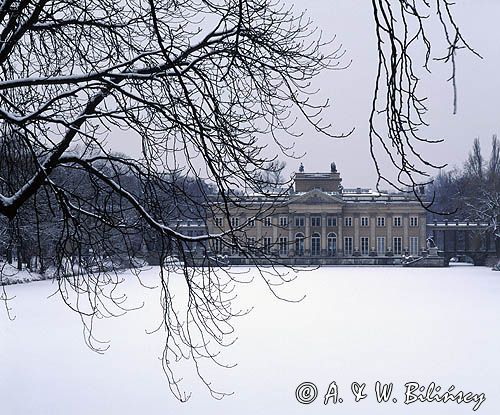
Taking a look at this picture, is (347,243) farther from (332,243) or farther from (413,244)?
(413,244)

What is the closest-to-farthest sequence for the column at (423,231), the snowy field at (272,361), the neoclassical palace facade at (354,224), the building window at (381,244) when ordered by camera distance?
the snowy field at (272,361) → the column at (423,231) → the neoclassical palace facade at (354,224) → the building window at (381,244)

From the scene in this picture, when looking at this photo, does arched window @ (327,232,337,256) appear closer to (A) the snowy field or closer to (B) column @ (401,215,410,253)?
(B) column @ (401,215,410,253)

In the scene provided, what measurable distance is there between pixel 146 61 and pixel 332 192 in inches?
2126

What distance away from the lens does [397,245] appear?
5734cm

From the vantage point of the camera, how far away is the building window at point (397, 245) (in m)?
57.1

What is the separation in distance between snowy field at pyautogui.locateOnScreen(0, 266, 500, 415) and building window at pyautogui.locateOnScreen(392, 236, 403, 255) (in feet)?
130

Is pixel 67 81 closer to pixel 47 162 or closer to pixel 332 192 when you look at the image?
pixel 47 162

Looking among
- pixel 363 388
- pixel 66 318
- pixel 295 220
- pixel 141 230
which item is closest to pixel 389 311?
Result: pixel 66 318

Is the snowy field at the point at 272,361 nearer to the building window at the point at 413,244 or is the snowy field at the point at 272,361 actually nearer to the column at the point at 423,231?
the column at the point at 423,231

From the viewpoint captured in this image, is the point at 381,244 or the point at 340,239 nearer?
the point at 340,239

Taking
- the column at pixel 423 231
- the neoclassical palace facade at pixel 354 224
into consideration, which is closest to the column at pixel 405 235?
the neoclassical palace facade at pixel 354 224

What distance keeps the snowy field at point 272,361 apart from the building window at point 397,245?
130 feet

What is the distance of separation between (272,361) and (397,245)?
159 ft

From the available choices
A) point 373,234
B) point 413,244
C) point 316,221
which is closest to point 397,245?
point 413,244
